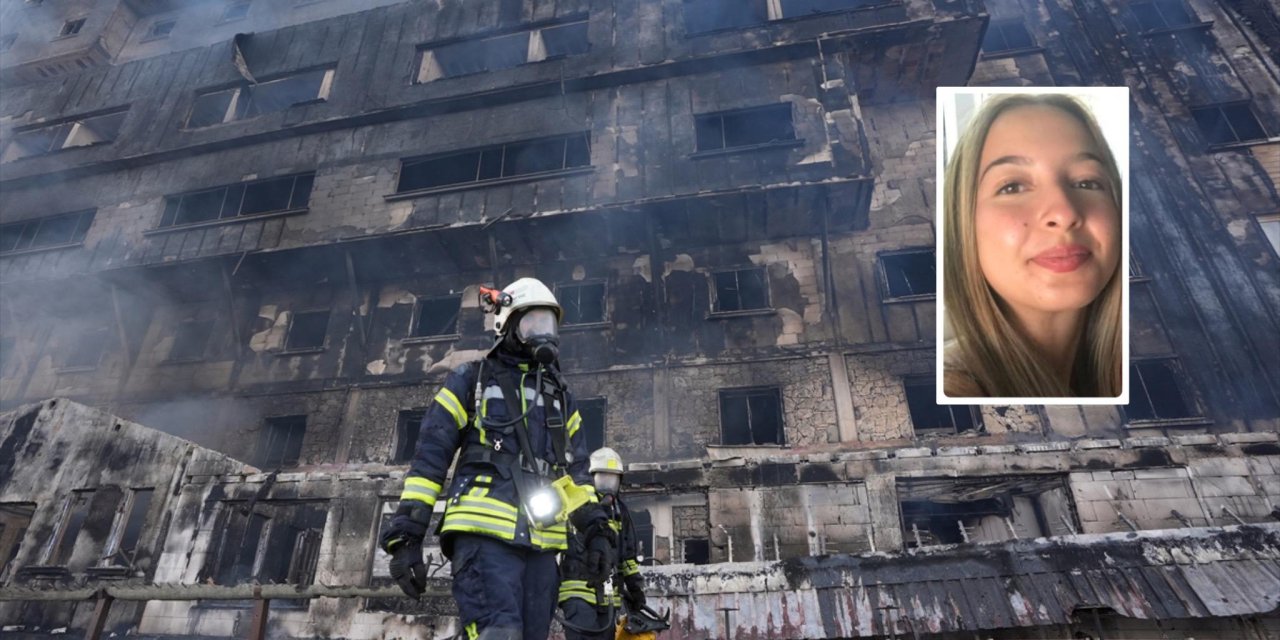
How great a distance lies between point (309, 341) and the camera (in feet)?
44.8

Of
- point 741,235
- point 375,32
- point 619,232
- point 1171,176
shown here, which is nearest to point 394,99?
point 375,32

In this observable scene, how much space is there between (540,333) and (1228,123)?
17.2 m

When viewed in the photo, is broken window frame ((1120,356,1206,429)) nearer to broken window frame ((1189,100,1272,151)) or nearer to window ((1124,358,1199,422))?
window ((1124,358,1199,422))

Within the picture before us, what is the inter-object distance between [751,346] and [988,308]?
8650 mm

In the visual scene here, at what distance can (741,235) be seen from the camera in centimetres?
1255

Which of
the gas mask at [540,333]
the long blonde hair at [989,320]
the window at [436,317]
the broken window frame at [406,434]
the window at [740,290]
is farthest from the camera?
the window at [436,317]

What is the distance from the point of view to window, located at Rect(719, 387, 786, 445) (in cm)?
1083

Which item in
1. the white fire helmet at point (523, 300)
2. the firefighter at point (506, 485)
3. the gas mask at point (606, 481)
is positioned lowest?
the firefighter at point (506, 485)

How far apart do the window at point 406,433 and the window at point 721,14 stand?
36.0ft

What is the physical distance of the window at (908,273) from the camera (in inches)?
458

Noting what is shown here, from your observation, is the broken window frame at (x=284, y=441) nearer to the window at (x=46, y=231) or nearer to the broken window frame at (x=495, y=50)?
the window at (x=46, y=231)

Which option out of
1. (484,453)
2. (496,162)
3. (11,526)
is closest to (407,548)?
(484,453)

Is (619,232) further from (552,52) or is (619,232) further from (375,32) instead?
(375,32)

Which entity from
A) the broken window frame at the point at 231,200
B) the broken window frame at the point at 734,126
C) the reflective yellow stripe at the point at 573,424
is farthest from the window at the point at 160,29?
the reflective yellow stripe at the point at 573,424
